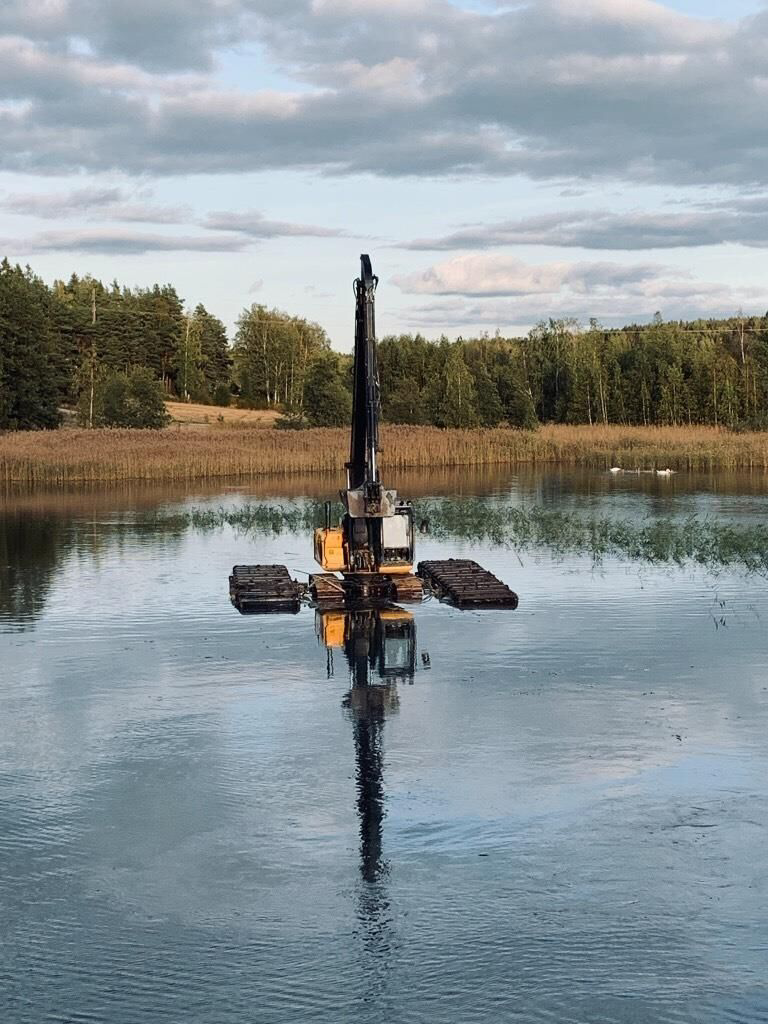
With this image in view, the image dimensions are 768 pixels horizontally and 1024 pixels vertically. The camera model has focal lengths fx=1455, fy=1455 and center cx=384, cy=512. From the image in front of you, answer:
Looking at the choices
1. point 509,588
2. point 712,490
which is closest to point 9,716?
point 509,588

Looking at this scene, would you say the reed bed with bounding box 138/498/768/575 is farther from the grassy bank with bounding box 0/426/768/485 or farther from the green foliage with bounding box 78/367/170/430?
the green foliage with bounding box 78/367/170/430

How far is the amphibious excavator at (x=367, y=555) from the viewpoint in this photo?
29.4 m

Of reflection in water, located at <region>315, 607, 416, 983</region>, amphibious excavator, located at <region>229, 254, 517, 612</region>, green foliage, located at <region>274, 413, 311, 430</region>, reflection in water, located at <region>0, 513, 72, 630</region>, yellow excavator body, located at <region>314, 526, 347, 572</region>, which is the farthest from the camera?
green foliage, located at <region>274, 413, 311, 430</region>

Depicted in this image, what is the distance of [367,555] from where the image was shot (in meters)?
30.8

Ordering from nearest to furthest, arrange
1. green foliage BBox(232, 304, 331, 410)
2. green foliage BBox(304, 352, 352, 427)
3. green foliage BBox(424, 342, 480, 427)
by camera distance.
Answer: green foliage BBox(304, 352, 352, 427), green foliage BBox(424, 342, 480, 427), green foliage BBox(232, 304, 331, 410)

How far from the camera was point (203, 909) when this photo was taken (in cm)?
1273

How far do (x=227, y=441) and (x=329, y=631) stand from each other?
48976 millimetres

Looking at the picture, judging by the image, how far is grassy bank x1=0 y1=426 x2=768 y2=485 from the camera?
2707 inches

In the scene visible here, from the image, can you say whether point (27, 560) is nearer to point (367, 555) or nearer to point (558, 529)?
point (367, 555)

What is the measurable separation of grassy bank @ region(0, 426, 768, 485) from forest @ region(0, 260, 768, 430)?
1081cm

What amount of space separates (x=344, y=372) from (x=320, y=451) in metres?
52.6

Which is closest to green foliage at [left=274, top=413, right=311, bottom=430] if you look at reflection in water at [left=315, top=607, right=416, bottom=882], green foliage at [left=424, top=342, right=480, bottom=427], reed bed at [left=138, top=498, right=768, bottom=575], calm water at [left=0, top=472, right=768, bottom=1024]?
green foliage at [left=424, top=342, right=480, bottom=427]

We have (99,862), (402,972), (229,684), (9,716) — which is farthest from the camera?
(229,684)

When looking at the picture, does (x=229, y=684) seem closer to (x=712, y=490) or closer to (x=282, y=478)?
(x=712, y=490)
